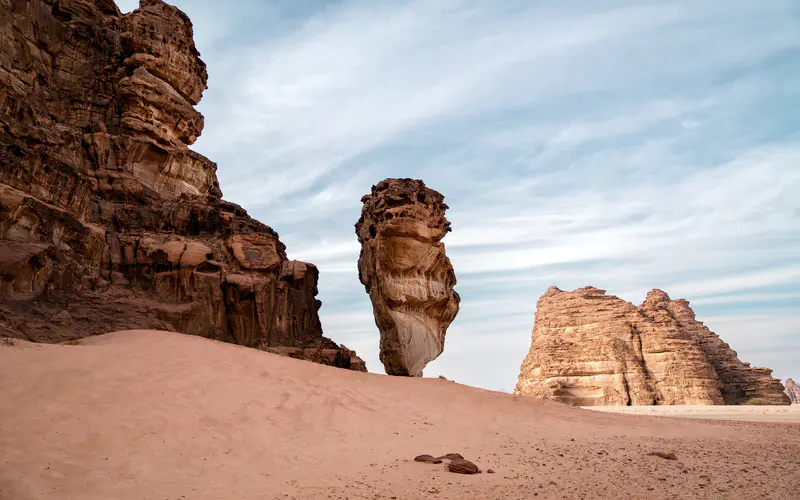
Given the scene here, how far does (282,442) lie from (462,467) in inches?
101

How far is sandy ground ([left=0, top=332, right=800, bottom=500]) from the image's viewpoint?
15.6 ft

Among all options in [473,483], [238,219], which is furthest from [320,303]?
[473,483]

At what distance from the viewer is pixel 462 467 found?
217 inches

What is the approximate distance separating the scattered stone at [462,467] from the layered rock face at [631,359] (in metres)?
44.2

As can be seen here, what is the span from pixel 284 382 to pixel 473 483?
5059 mm

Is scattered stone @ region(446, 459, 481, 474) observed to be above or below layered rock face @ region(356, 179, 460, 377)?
Result: below

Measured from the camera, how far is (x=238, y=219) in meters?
17.0

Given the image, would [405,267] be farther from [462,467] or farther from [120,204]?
[462,467]

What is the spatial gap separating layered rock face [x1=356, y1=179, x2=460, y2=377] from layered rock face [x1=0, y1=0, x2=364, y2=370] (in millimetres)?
2255

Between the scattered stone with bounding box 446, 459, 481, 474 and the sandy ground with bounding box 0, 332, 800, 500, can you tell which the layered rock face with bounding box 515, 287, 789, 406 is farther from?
the scattered stone with bounding box 446, 459, 481, 474

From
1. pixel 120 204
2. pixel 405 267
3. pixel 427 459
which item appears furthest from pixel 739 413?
pixel 120 204

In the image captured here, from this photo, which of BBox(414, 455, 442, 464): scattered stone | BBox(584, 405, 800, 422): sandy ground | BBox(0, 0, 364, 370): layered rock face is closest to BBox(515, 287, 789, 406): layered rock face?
BBox(584, 405, 800, 422): sandy ground

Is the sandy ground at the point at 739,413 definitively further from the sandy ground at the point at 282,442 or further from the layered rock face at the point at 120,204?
the layered rock face at the point at 120,204

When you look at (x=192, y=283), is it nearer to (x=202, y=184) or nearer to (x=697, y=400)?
(x=202, y=184)
